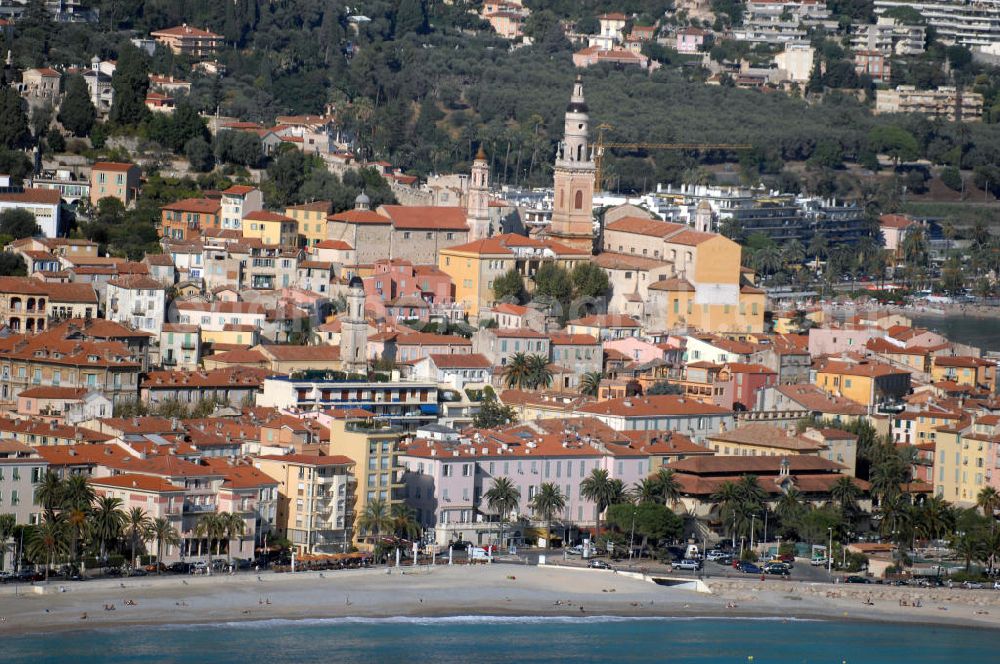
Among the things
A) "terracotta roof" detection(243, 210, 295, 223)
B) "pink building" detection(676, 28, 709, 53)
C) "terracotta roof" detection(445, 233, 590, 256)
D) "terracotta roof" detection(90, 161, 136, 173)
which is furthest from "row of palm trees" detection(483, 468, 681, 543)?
"pink building" detection(676, 28, 709, 53)

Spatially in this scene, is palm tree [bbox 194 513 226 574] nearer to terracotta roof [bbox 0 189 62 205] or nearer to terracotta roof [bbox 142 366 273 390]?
terracotta roof [bbox 142 366 273 390]

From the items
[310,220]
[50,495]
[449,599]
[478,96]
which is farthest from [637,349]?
[478,96]

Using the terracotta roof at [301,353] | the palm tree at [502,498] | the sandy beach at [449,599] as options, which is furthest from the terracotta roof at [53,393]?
the sandy beach at [449,599]

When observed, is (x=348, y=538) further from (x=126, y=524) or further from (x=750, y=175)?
(x=750, y=175)

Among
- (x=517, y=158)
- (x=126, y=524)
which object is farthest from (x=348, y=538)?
(x=517, y=158)

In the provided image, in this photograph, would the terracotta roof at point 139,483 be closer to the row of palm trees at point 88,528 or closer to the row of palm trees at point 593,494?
the row of palm trees at point 88,528

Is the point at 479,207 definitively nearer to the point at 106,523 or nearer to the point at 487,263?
the point at 487,263
